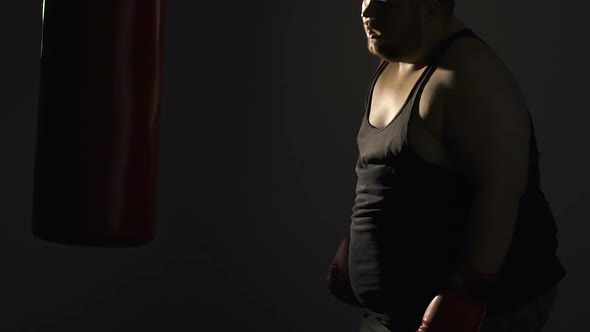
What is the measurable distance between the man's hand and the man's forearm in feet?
0.16

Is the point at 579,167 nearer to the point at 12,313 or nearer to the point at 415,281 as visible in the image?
the point at 415,281

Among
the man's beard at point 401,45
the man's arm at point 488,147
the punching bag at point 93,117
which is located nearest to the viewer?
the punching bag at point 93,117

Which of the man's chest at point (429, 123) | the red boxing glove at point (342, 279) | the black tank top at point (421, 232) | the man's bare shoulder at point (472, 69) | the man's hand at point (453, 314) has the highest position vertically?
the man's bare shoulder at point (472, 69)

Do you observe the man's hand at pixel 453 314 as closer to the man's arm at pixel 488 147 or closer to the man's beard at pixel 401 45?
the man's arm at pixel 488 147

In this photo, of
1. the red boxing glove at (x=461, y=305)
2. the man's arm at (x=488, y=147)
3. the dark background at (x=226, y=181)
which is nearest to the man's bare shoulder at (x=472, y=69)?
the man's arm at (x=488, y=147)

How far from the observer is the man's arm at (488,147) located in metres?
1.06

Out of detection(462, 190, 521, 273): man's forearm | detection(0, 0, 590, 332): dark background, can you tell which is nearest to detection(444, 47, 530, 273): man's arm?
detection(462, 190, 521, 273): man's forearm

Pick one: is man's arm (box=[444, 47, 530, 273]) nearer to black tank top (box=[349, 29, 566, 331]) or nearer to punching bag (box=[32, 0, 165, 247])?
black tank top (box=[349, 29, 566, 331])

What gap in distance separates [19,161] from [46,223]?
799 mm

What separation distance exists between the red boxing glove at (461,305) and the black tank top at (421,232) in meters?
0.04

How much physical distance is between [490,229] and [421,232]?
106 millimetres

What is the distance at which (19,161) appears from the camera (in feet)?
5.65

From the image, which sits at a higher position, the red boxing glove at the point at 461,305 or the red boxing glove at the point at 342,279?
the red boxing glove at the point at 461,305

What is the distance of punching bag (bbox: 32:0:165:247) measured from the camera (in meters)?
0.95
